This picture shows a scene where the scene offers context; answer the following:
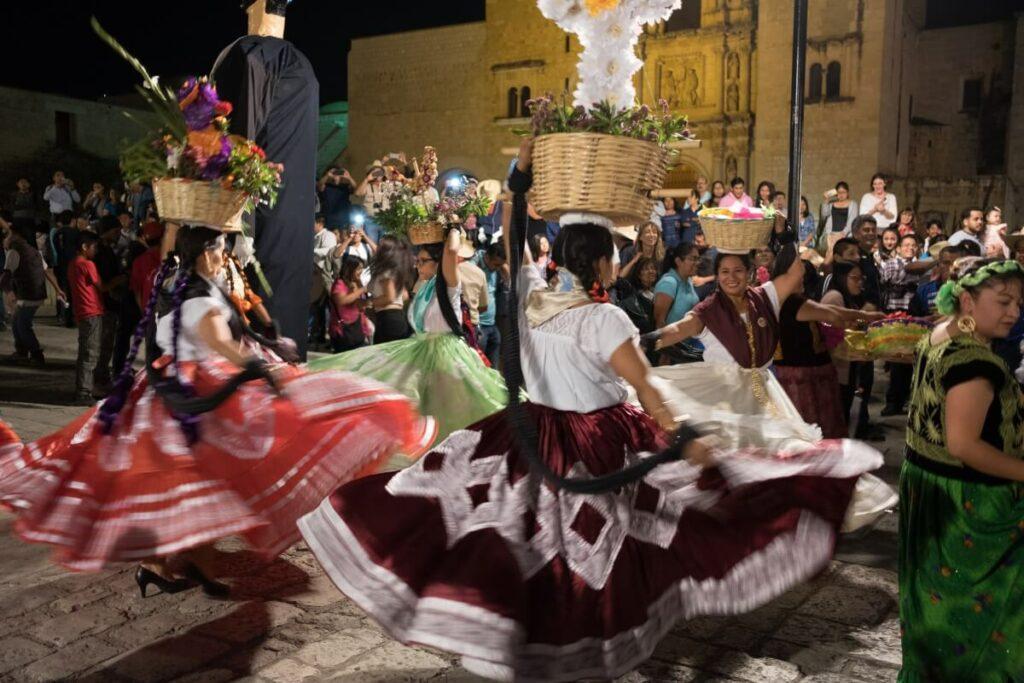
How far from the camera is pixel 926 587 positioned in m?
3.41

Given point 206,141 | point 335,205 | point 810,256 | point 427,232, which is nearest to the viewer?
point 206,141

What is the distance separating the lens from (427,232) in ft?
24.3

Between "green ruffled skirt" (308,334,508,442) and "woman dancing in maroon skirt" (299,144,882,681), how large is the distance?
298cm

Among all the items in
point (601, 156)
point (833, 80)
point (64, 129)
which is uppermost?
point (833, 80)

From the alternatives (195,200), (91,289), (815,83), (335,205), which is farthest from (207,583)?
(815,83)

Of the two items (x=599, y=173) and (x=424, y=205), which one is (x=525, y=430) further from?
(x=424, y=205)

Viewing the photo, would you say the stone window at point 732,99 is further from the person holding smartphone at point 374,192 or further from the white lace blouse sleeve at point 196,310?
the white lace blouse sleeve at point 196,310

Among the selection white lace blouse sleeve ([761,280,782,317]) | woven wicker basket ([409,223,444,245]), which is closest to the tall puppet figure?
woven wicker basket ([409,223,444,245])

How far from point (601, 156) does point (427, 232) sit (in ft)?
13.5

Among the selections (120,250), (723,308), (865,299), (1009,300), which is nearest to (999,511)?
(1009,300)

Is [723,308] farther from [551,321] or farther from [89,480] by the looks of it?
[89,480]

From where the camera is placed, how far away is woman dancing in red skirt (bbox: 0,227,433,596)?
14.0 ft

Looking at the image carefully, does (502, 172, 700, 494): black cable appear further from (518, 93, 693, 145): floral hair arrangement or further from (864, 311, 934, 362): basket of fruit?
(864, 311, 934, 362): basket of fruit

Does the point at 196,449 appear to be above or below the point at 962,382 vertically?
below
